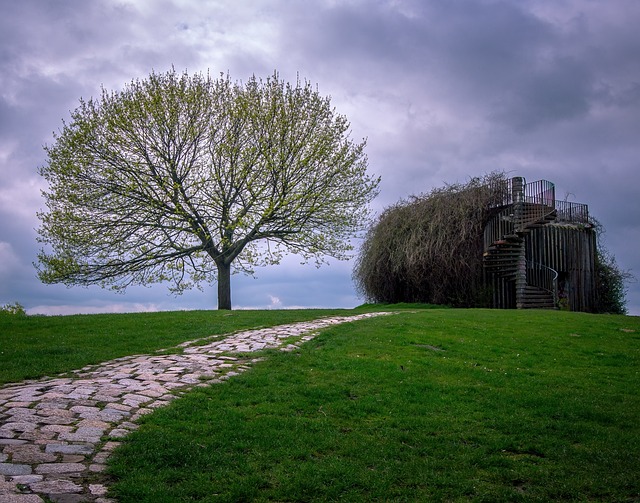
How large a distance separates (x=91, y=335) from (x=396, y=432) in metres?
10.4

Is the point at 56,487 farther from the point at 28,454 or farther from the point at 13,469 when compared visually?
the point at 28,454

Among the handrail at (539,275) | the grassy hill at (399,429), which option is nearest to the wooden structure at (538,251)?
the handrail at (539,275)

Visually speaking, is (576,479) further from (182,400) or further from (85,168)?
(85,168)

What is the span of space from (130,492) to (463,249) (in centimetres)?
2614

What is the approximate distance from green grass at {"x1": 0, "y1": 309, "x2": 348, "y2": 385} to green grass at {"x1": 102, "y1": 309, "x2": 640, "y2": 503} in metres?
3.80

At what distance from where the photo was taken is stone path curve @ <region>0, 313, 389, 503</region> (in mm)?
5160

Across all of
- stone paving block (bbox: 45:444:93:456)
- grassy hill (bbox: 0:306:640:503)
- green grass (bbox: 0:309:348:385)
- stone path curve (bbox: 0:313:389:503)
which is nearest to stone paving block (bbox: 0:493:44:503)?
stone path curve (bbox: 0:313:389:503)

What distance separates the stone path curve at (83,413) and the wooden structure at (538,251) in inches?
750

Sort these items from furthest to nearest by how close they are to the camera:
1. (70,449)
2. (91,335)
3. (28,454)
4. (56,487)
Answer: (91,335), (70,449), (28,454), (56,487)

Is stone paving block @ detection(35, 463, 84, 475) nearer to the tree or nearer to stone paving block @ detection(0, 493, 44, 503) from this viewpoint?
stone paving block @ detection(0, 493, 44, 503)

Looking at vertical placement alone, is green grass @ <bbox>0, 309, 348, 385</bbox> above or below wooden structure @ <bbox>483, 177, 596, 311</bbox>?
below

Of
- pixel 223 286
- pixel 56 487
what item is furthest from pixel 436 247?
pixel 56 487

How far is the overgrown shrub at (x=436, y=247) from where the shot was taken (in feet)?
95.8

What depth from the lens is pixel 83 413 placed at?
723cm
